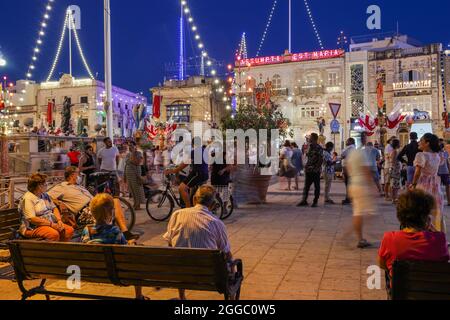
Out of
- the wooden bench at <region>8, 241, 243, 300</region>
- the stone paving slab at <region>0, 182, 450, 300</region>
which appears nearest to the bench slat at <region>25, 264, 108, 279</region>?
the wooden bench at <region>8, 241, 243, 300</region>

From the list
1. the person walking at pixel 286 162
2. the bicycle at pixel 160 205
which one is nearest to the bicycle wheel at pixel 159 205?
the bicycle at pixel 160 205

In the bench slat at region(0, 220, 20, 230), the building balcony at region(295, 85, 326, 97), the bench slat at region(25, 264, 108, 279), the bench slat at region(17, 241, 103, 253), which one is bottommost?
the bench slat at region(25, 264, 108, 279)

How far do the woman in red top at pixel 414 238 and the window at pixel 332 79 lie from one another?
3528 centimetres

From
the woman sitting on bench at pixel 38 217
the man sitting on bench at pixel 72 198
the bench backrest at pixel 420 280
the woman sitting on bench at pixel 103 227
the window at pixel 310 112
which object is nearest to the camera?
the bench backrest at pixel 420 280

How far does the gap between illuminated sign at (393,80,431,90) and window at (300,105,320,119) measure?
6.73 meters

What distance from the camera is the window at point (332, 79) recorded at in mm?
37000

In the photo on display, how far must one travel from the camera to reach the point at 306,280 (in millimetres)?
4750

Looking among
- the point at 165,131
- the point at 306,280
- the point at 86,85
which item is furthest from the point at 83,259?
the point at 86,85

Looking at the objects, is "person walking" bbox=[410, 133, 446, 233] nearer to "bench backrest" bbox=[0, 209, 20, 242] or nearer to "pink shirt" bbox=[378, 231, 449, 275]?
"pink shirt" bbox=[378, 231, 449, 275]

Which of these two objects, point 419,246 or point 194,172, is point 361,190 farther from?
point 194,172

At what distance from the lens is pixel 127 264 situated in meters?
3.48

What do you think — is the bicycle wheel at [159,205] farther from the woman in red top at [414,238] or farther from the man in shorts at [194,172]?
the woman in red top at [414,238]

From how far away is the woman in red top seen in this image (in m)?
Result: 3.09
